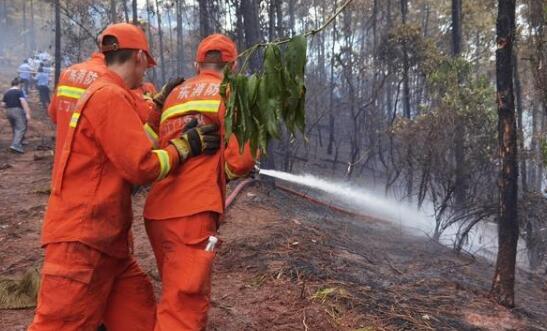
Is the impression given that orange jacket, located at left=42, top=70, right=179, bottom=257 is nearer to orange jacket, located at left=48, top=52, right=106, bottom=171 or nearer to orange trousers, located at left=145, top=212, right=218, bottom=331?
orange trousers, located at left=145, top=212, right=218, bottom=331

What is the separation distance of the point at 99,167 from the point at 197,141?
47 cm

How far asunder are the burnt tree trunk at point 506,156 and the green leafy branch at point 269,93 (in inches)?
134

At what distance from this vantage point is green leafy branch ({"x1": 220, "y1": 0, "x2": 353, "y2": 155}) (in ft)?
6.45

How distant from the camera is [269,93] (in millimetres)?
2002

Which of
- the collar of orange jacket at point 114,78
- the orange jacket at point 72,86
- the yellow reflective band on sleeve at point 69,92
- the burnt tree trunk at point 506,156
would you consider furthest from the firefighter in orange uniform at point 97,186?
the burnt tree trunk at point 506,156

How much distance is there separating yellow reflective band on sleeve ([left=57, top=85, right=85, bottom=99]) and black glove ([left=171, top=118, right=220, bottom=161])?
4.58 ft

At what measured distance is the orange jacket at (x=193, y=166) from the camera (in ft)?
8.51

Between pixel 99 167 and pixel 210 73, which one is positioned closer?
pixel 99 167

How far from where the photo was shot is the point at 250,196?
8344 millimetres

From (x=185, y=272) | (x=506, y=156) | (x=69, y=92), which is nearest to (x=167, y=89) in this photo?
(x=185, y=272)

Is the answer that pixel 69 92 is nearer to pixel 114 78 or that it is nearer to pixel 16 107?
pixel 114 78

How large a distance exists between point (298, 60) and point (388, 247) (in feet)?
21.5

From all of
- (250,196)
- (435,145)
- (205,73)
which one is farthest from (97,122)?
(435,145)

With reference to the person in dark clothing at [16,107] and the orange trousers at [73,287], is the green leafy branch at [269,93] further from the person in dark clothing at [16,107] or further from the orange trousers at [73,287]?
the person in dark clothing at [16,107]
